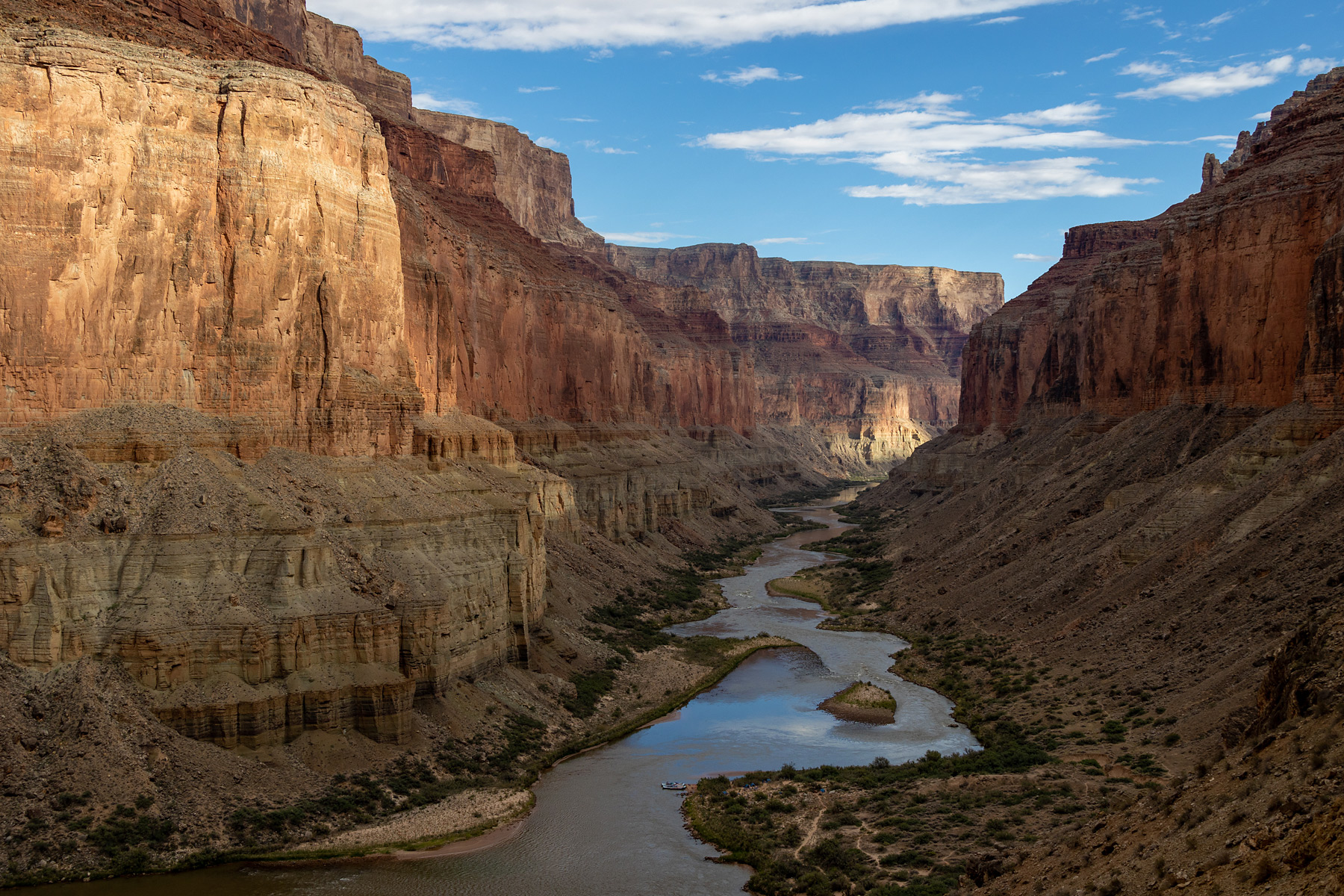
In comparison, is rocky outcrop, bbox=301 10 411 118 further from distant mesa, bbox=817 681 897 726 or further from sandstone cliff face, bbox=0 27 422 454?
distant mesa, bbox=817 681 897 726

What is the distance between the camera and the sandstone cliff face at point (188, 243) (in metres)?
35.4

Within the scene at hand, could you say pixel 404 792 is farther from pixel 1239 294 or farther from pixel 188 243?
pixel 1239 294

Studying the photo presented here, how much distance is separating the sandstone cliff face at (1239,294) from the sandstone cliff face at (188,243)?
39.4 metres

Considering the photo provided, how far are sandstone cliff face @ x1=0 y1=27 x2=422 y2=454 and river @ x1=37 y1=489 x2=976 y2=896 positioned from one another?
14968 mm

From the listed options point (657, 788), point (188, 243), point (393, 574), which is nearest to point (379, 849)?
point (393, 574)

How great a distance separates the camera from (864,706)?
49.4 meters

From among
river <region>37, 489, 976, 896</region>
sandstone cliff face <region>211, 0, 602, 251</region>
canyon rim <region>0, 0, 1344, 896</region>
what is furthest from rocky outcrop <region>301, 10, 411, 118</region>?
river <region>37, 489, 976, 896</region>

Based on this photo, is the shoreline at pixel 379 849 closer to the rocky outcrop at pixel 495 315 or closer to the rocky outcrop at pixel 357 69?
the rocky outcrop at pixel 495 315

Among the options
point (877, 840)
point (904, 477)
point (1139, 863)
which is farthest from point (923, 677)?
point (904, 477)

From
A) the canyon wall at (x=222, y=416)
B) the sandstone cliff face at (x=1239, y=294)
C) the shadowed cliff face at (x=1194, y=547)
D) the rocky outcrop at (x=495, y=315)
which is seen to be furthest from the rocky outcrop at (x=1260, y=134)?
the canyon wall at (x=222, y=416)

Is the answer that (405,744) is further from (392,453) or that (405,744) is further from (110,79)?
(110,79)

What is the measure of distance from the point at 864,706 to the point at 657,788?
13429 millimetres

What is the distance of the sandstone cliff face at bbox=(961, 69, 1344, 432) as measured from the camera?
52.9m

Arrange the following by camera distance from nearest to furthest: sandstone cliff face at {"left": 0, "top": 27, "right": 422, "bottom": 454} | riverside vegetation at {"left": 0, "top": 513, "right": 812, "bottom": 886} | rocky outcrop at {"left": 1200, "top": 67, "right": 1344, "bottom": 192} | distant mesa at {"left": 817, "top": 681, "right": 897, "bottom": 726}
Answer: riverside vegetation at {"left": 0, "top": 513, "right": 812, "bottom": 886} < sandstone cliff face at {"left": 0, "top": 27, "right": 422, "bottom": 454} < distant mesa at {"left": 817, "top": 681, "right": 897, "bottom": 726} < rocky outcrop at {"left": 1200, "top": 67, "right": 1344, "bottom": 192}
